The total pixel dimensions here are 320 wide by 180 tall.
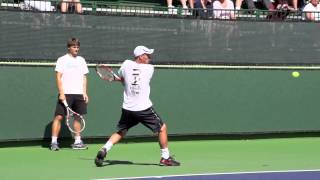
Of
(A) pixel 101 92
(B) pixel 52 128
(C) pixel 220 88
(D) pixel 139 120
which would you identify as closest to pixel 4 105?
(B) pixel 52 128

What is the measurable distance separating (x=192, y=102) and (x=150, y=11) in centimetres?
214

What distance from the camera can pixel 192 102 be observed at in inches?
513

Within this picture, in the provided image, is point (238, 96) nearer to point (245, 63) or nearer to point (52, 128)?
point (245, 63)

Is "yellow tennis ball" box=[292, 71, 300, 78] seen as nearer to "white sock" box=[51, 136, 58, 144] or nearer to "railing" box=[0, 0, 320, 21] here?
"railing" box=[0, 0, 320, 21]

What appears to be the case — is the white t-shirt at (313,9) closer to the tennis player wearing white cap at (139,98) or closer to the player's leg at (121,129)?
the tennis player wearing white cap at (139,98)

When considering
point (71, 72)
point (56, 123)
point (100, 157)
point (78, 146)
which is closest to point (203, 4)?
point (71, 72)

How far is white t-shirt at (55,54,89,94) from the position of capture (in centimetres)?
1126

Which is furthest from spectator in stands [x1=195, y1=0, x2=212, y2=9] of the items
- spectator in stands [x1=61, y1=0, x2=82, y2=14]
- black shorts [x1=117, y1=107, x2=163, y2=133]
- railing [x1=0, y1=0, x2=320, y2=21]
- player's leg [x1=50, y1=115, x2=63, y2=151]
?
black shorts [x1=117, y1=107, x2=163, y2=133]

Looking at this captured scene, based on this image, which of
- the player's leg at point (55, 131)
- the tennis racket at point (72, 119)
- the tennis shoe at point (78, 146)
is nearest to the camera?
the tennis racket at point (72, 119)

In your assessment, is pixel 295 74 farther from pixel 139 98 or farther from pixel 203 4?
pixel 139 98

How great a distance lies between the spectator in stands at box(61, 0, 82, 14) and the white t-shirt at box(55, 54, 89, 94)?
1.53 m

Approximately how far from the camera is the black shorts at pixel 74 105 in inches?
448

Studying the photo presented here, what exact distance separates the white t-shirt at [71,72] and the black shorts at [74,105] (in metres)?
0.08

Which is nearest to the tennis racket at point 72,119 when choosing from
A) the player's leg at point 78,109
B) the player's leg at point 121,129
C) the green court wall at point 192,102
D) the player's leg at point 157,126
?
the player's leg at point 78,109
